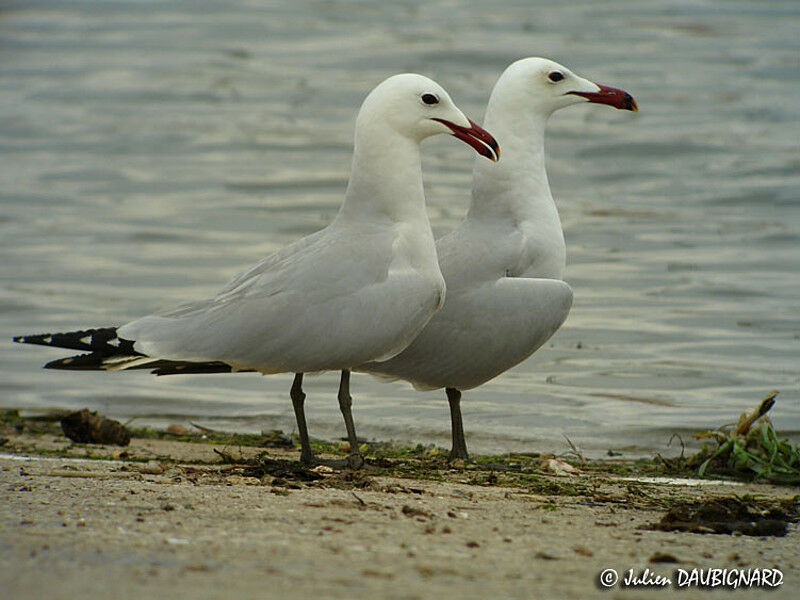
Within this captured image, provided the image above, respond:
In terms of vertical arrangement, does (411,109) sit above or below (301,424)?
above

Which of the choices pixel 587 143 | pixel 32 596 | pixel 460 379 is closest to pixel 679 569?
pixel 32 596

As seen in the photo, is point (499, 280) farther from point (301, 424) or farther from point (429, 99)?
point (301, 424)

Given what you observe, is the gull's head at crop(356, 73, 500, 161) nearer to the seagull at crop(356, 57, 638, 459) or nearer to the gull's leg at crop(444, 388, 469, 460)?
the seagull at crop(356, 57, 638, 459)

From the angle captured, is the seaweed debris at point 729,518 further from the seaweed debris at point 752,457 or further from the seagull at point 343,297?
the seagull at point 343,297

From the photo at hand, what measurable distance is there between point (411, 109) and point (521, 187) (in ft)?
3.50

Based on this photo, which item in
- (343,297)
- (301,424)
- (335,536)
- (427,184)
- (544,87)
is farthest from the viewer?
(427,184)

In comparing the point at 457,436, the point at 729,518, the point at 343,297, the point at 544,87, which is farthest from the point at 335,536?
the point at 544,87

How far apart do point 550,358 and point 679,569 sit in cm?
589

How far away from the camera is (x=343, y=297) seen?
5.66 meters

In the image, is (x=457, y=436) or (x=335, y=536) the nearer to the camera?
(x=335, y=536)

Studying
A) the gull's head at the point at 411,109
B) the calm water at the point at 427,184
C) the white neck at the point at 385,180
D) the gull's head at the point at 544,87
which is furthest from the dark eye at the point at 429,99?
the calm water at the point at 427,184

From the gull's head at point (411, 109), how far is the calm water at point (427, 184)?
2342 mm

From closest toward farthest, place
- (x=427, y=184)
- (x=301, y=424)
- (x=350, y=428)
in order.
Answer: (x=350, y=428) < (x=301, y=424) < (x=427, y=184)

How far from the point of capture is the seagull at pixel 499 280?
21.1 ft
